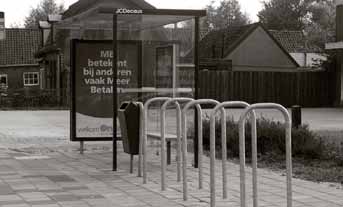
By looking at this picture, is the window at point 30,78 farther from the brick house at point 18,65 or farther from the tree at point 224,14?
the tree at point 224,14

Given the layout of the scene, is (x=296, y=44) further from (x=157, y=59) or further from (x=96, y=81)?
A: (x=96, y=81)

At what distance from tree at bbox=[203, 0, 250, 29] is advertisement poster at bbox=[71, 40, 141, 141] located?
8606 cm

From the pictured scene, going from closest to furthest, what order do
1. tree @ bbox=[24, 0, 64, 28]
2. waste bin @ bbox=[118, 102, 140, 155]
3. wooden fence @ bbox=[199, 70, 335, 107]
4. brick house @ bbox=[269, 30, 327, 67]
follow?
waste bin @ bbox=[118, 102, 140, 155]
wooden fence @ bbox=[199, 70, 335, 107]
brick house @ bbox=[269, 30, 327, 67]
tree @ bbox=[24, 0, 64, 28]

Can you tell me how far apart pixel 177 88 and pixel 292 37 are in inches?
2018

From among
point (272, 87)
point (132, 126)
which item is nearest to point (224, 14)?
point (272, 87)

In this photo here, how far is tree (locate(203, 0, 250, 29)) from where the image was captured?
3906 inches

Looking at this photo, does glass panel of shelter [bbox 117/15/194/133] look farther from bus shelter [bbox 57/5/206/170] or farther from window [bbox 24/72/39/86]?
window [bbox 24/72/39/86]

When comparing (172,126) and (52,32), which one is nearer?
(172,126)

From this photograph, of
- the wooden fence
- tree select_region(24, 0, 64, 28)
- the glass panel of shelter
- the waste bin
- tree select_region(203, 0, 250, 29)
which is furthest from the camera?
tree select_region(24, 0, 64, 28)

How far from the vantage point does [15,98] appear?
37.0 m

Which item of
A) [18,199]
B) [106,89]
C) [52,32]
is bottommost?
[18,199]

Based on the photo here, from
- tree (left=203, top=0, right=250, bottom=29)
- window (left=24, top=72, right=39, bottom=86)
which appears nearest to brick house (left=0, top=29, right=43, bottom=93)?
window (left=24, top=72, right=39, bottom=86)

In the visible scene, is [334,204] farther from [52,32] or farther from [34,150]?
[52,32]

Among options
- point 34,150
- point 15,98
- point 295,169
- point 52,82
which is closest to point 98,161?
point 34,150
